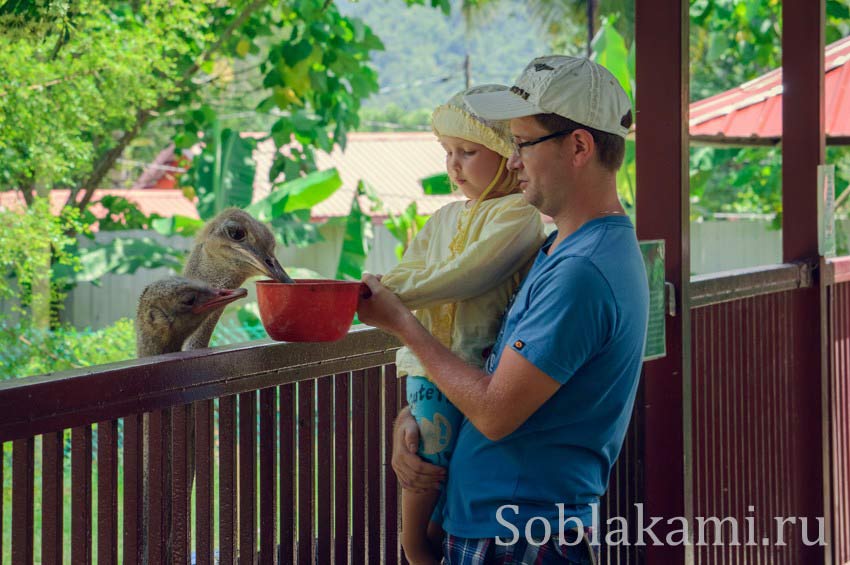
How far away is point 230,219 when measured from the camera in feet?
8.09

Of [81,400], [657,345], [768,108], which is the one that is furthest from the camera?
[768,108]

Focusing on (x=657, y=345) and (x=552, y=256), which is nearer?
(x=552, y=256)

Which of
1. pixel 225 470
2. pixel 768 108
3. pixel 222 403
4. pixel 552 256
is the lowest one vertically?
pixel 225 470

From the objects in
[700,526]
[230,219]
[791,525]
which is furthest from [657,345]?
[791,525]

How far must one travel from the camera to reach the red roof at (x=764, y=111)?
764 cm

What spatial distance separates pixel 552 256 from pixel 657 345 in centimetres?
Answer: 143

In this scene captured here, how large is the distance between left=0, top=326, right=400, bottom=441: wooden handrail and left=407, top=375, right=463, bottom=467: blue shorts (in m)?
0.39

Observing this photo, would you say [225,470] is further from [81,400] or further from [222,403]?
[81,400]

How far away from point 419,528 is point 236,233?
80 cm

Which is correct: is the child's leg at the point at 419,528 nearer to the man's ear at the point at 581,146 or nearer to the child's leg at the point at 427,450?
the child's leg at the point at 427,450

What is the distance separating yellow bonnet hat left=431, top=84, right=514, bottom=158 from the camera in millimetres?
2170

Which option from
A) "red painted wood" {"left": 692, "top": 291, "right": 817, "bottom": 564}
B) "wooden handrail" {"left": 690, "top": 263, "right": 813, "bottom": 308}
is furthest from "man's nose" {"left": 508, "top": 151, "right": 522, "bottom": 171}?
"red painted wood" {"left": 692, "top": 291, "right": 817, "bottom": 564}

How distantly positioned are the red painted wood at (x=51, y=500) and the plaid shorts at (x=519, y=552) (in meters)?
0.70

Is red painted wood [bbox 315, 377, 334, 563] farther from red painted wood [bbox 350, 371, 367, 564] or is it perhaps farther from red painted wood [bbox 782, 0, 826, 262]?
red painted wood [bbox 782, 0, 826, 262]
